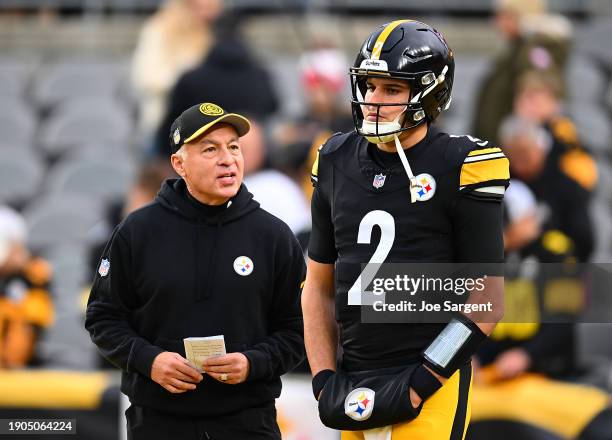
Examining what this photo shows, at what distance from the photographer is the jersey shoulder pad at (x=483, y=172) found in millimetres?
4551

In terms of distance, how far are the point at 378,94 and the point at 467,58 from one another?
9246mm

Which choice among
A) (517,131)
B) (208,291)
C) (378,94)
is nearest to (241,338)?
(208,291)

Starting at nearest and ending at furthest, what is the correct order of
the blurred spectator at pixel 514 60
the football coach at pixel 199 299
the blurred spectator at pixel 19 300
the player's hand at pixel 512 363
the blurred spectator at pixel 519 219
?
the football coach at pixel 199 299, the player's hand at pixel 512 363, the blurred spectator at pixel 519 219, the blurred spectator at pixel 19 300, the blurred spectator at pixel 514 60

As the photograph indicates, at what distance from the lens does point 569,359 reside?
7.95 metres

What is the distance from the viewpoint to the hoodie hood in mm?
5031

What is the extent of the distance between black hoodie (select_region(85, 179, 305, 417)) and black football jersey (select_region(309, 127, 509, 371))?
0.32m

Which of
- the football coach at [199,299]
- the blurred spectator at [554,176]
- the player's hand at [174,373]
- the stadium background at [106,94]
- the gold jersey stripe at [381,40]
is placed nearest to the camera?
the gold jersey stripe at [381,40]

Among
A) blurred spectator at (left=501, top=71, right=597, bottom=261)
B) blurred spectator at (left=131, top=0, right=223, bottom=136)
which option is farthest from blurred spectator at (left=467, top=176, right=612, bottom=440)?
blurred spectator at (left=131, top=0, right=223, bottom=136)

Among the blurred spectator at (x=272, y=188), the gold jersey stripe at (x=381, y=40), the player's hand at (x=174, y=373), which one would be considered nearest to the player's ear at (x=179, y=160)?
the player's hand at (x=174, y=373)

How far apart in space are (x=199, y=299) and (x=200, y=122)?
64 centimetres

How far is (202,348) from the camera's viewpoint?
481cm

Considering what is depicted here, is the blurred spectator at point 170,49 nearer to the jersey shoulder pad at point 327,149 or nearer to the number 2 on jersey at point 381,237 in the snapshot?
the jersey shoulder pad at point 327,149

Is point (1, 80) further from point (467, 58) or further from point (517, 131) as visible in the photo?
point (517, 131)

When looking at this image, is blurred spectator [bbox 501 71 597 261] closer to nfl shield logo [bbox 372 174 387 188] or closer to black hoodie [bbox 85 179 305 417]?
black hoodie [bbox 85 179 305 417]
